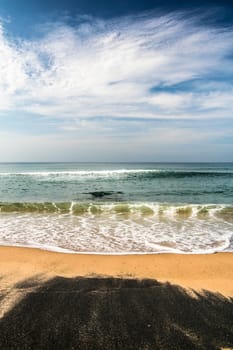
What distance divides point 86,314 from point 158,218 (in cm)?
843

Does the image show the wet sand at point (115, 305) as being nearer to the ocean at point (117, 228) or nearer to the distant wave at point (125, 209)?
the ocean at point (117, 228)

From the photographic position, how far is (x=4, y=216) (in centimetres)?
1161

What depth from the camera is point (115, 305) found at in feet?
11.2

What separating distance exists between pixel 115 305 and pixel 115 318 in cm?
29

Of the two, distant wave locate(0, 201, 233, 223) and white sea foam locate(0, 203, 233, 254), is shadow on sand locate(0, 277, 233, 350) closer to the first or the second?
white sea foam locate(0, 203, 233, 254)

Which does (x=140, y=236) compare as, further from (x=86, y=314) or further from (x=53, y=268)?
(x=86, y=314)

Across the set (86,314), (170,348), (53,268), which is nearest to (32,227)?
(53,268)

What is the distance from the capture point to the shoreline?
4426mm

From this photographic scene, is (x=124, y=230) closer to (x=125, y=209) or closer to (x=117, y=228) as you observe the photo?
(x=117, y=228)

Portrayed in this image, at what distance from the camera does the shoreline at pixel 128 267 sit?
4.43 meters

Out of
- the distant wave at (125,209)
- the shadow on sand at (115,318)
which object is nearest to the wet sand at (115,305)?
the shadow on sand at (115,318)

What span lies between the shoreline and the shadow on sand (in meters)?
0.48

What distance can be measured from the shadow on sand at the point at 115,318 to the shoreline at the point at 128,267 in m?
0.48

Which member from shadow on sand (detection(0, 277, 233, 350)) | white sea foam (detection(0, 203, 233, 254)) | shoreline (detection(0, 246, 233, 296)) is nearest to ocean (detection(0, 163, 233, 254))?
white sea foam (detection(0, 203, 233, 254))
